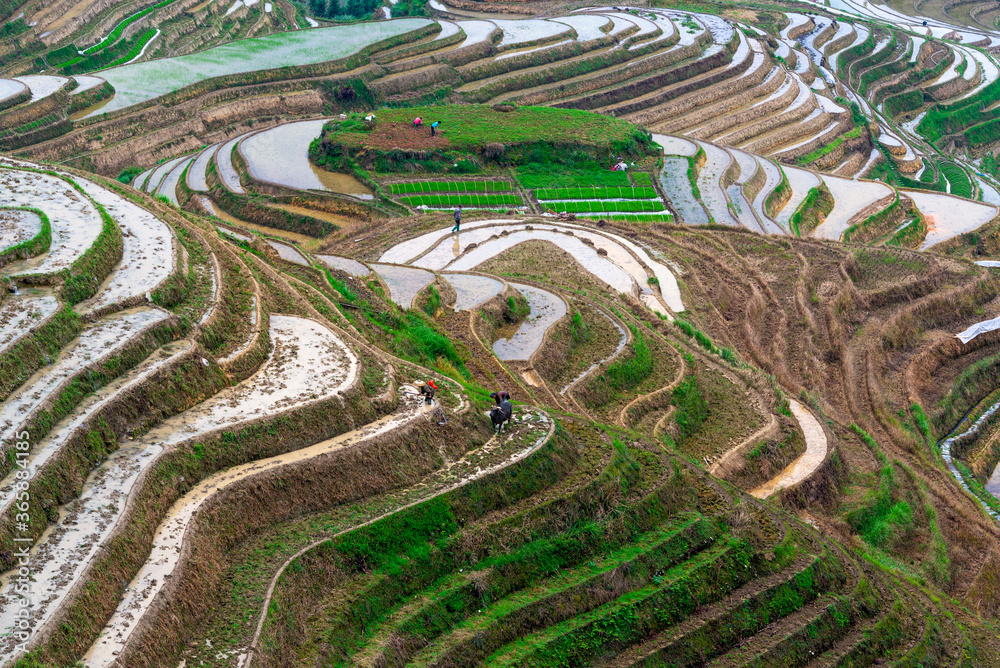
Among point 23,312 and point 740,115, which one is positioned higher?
point 23,312

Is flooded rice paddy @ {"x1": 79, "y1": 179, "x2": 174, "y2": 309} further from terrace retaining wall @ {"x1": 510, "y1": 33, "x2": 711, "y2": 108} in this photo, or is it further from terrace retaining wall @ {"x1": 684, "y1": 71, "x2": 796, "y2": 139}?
terrace retaining wall @ {"x1": 684, "y1": 71, "x2": 796, "y2": 139}

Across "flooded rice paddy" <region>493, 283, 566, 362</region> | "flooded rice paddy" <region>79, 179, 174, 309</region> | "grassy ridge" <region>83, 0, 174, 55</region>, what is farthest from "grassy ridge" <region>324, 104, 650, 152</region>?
"flooded rice paddy" <region>79, 179, 174, 309</region>

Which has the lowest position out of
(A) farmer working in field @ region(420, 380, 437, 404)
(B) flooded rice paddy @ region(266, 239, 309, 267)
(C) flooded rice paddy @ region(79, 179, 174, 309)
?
(B) flooded rice paddy @ region(266, 239, 309, 267)

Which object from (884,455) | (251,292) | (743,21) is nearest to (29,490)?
(251,292)

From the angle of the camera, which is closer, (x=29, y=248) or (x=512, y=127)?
(x=29, y=248)

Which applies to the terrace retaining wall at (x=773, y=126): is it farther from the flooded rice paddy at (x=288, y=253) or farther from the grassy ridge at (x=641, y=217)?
the flooded rice paddy at (x=288, y=253)

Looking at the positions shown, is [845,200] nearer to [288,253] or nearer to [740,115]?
[740,115]

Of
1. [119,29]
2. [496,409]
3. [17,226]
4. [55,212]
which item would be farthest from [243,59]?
[496,409]

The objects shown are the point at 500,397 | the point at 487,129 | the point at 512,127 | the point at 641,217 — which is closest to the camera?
the point at 500,397

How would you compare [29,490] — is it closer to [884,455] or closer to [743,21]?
[884,455]

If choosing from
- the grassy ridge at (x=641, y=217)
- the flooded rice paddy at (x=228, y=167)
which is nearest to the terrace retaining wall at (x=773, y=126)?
the grassy ridge at (x=641, y=217)

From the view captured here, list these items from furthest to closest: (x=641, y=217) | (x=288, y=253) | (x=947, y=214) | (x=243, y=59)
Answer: (x=243, y=59) → (x=947, y=214) → (x=641, y=217) → (x=288, y=253)
